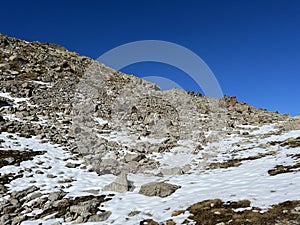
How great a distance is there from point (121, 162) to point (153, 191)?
7213 millimetres

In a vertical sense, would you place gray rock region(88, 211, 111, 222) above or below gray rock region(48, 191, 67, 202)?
below

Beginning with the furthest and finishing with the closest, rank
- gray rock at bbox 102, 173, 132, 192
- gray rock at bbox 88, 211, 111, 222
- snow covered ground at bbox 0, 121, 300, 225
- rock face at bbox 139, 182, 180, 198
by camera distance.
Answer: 1. gray rock at bbox 102, 173, 132, 192
2. rock face at bbox 139, 182, 180, 198
3. snow covered ground at bbox 0, 121, 300, 225
4. gray rock at bbox 88, 211, 111, 222

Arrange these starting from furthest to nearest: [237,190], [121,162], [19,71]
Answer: [19,71]
[121,162]
[237,190]

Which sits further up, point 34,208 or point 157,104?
point 157,104

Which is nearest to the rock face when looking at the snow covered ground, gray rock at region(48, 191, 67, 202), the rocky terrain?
the rocky terrain

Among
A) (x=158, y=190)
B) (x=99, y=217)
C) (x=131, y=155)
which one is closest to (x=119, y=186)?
(x=158, y=190)

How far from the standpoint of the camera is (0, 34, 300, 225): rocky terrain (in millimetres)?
12250

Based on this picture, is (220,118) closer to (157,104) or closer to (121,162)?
(157,104)

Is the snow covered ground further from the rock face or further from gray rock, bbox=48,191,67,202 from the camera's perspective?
gray rock, bbox=48,191,67,202

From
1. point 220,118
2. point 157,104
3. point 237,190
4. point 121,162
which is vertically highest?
point 157,104

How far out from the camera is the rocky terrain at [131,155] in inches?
482

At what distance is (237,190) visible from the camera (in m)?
13.6

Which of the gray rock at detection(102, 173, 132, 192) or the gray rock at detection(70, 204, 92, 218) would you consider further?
the gray rock at detection(102, 173, 132, 192)

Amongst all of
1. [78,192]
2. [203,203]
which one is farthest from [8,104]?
[203,203]
